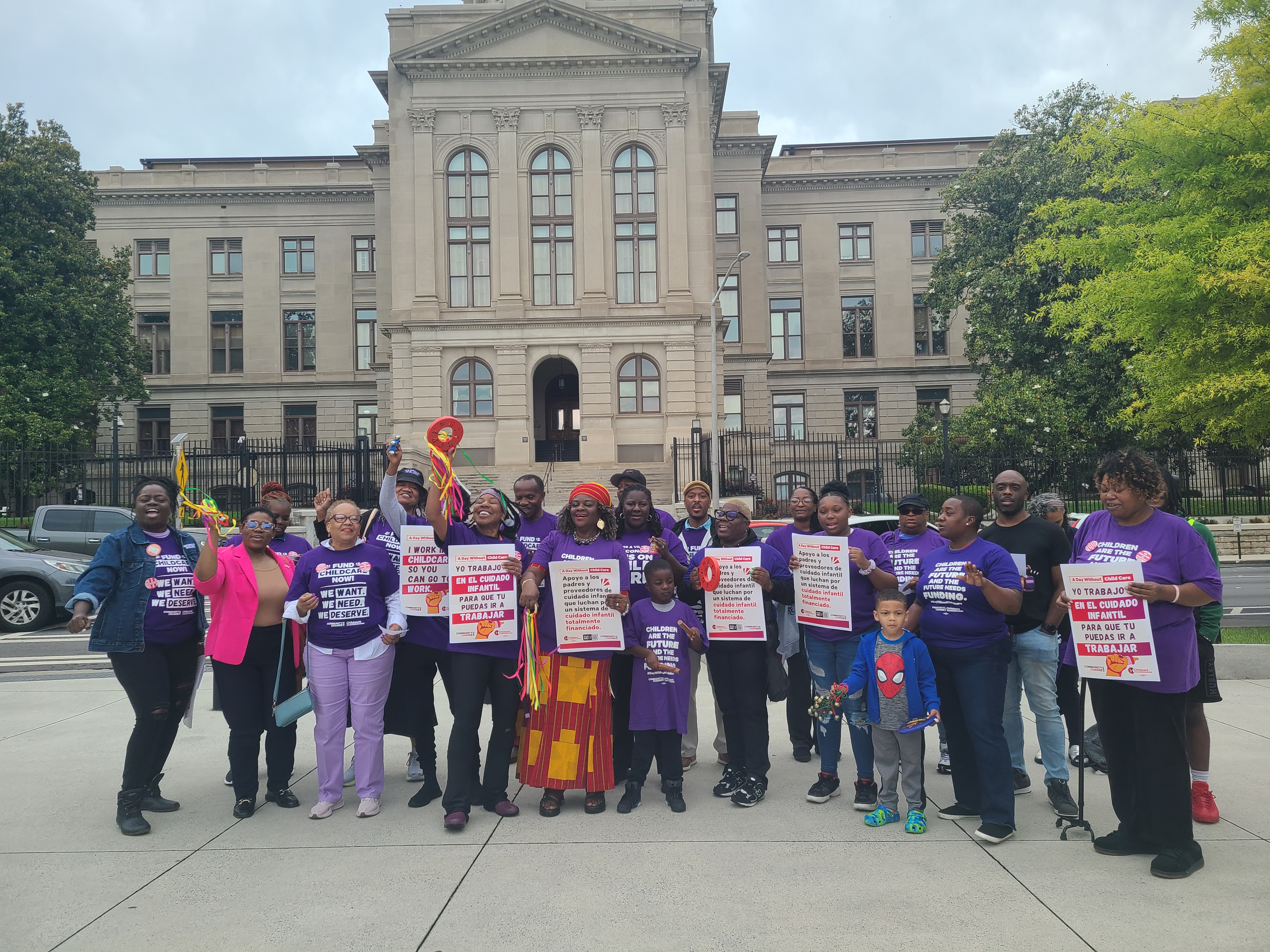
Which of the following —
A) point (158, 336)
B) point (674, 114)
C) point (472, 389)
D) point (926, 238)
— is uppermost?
point (674, 114)

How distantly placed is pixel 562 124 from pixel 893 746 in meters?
34.7

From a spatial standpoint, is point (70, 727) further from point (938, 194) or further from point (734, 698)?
point (938, 194)

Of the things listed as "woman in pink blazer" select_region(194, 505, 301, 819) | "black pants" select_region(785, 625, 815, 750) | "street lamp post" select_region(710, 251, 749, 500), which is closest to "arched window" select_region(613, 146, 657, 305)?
"street lamp post" select_region(710, 251, 749, 500)

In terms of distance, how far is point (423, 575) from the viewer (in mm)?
6055

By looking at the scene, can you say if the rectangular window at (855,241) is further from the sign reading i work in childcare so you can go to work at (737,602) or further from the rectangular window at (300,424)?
the sign reading i work in childcare so you can go to work at (737,602)

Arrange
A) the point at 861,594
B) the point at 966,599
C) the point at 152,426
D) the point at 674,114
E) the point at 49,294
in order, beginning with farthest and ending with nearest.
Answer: the point at 152,426
the point at 674,114
the point at 49,294
the point at 861,594
the point at 966,599

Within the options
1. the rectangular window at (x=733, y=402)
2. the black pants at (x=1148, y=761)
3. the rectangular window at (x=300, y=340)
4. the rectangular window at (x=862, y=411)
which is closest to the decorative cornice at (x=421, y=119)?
the rectangular window at (x=300, y=340)

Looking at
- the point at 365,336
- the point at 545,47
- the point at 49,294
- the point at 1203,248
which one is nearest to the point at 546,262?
the point at 545,47

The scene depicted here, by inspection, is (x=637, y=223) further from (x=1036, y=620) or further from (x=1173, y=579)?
(x=1173, y=579)

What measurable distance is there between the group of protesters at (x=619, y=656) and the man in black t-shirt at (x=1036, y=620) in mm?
16

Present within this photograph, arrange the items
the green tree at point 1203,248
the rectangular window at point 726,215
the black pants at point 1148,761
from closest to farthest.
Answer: the black pants at point 1148,761 → the green tree at point 1203,248 → the rectangular window at point 726,215

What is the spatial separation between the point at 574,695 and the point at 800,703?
2055 millimetres

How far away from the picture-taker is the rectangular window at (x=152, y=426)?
4662 cm

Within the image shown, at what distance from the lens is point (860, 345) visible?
1836 inches
